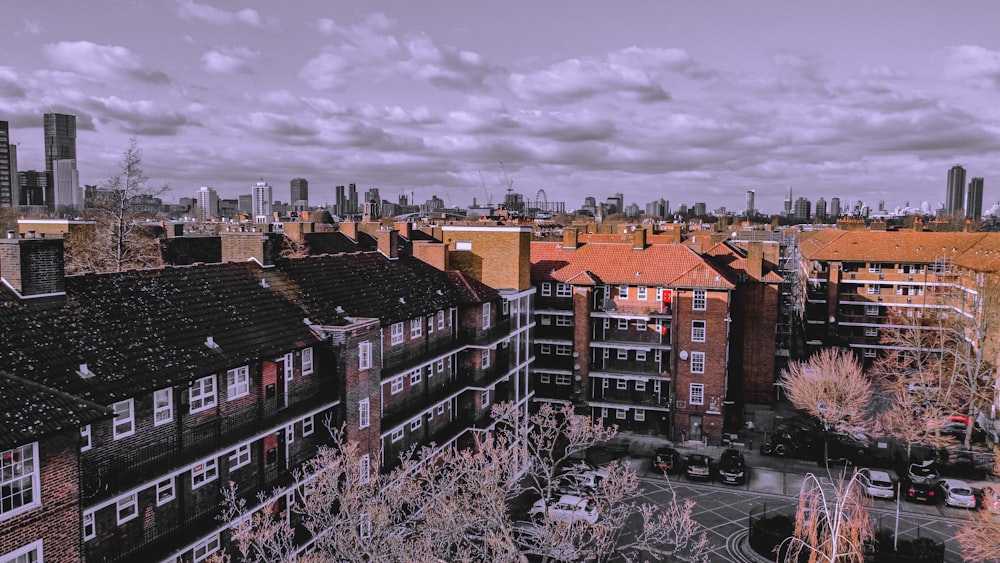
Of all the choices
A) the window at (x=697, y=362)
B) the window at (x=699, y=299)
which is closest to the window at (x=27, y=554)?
the window at (x=697, y=362)

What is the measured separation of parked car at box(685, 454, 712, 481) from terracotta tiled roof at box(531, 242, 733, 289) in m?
11.0

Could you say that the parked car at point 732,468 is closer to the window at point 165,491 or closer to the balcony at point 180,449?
the balcony at point 180,449

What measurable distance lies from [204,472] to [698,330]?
3211cm

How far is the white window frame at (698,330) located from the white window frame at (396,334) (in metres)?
21.0

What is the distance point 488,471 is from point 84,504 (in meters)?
10.9

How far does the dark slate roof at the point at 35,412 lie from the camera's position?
15000 millimetres

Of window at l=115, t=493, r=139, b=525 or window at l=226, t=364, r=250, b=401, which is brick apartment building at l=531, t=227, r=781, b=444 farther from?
window at l=115, t=493, r=139, b=525

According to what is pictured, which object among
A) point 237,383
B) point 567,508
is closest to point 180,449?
point 237,383

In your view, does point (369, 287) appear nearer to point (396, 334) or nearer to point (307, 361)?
point (396, 334)

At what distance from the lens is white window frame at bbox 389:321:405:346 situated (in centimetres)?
3172

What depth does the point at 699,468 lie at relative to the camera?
39156 millimetres

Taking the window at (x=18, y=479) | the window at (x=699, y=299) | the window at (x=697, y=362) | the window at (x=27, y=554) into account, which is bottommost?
the window at (x=697, y=362)

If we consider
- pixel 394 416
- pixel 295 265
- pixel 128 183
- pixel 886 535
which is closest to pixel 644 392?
pixel 886 535

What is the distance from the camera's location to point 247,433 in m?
22.9
